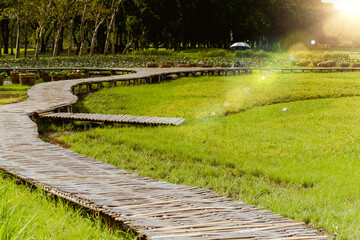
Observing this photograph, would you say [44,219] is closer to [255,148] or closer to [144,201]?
[144,201]

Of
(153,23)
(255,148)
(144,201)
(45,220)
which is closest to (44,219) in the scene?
(45,220)

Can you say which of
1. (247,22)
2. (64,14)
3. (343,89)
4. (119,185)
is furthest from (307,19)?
(119,185)

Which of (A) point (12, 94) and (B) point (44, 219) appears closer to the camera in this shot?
(B) point (44, 219)

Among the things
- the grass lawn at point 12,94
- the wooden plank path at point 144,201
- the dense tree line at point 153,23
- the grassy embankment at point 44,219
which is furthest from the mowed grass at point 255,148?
the dense tree line at point 153,23

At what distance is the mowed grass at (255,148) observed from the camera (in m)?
5.69

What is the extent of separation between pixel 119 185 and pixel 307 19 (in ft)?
269

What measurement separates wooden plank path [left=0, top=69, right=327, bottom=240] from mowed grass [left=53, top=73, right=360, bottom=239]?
4.29 feet

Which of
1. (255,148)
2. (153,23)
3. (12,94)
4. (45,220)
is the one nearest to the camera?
(45,220)

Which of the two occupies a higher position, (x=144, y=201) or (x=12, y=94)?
(x=12, y=94)

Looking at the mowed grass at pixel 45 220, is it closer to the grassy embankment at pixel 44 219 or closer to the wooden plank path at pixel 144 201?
the grassy embankment at pixel 44 219

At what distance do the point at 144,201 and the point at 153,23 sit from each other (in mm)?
42773

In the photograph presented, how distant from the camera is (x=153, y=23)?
4506 cm

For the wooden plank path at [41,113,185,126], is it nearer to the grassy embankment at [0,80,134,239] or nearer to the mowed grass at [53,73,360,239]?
the mowed grass at [53,73,360,239]

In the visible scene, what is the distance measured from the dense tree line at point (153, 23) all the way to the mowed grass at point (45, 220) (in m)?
34.1
